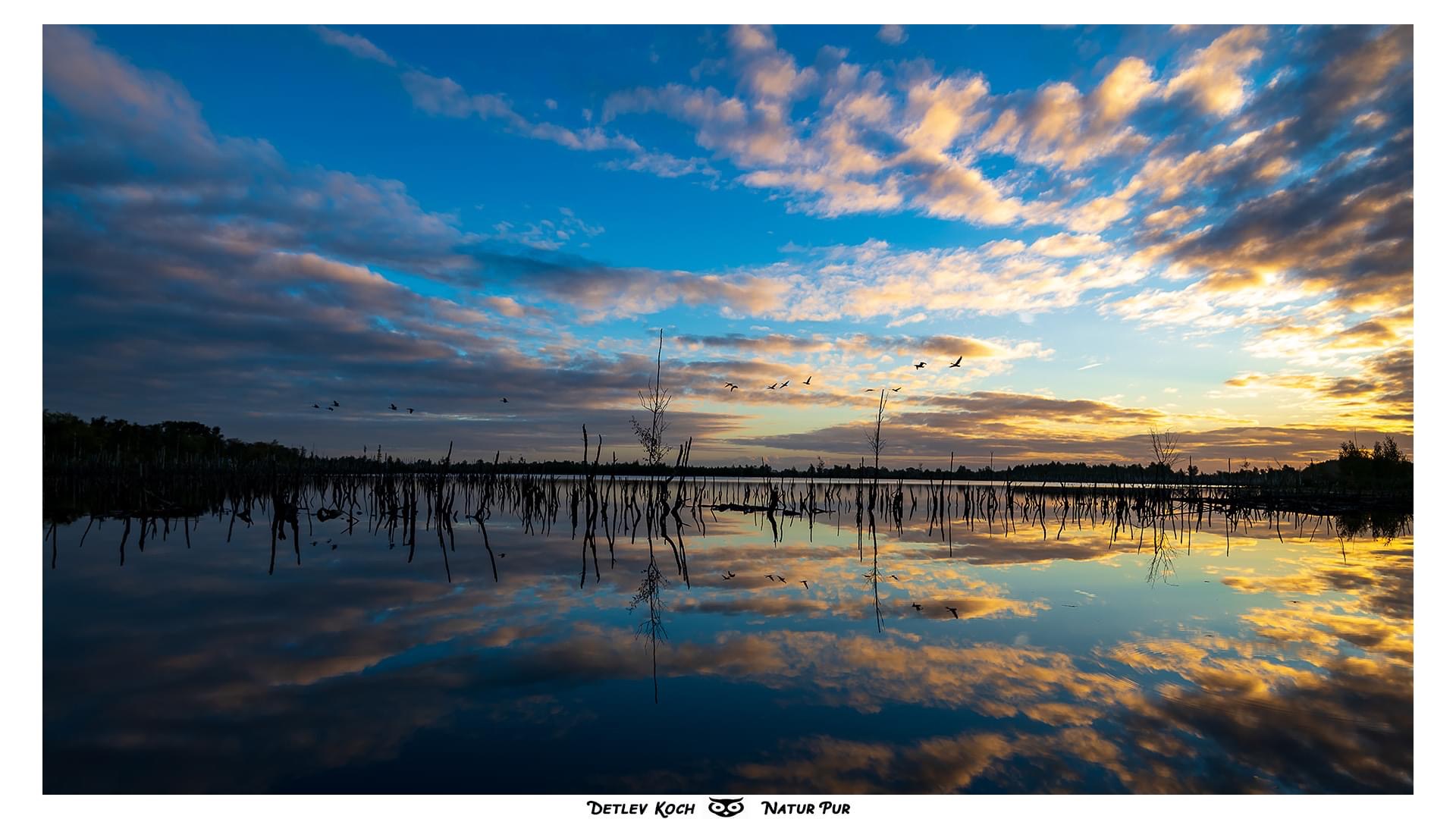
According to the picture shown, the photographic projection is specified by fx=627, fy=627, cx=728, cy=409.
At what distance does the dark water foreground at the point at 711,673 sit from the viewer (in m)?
4.92

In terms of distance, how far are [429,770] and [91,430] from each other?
91494 mm

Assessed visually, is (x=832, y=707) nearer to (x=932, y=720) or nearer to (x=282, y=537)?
(x=932, y=720)

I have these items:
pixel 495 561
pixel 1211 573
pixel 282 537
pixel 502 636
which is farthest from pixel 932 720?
pixel 282 537

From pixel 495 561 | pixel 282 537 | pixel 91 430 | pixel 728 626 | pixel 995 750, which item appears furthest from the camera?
pixel 91 430

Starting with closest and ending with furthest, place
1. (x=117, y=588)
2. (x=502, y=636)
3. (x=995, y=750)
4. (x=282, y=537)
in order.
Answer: (x=995, y=750) → (x=502, y=636) → (x=117, y=588) → (x=282, y=537)

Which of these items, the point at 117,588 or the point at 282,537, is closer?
the point at 117,588

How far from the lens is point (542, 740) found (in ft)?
17.1
